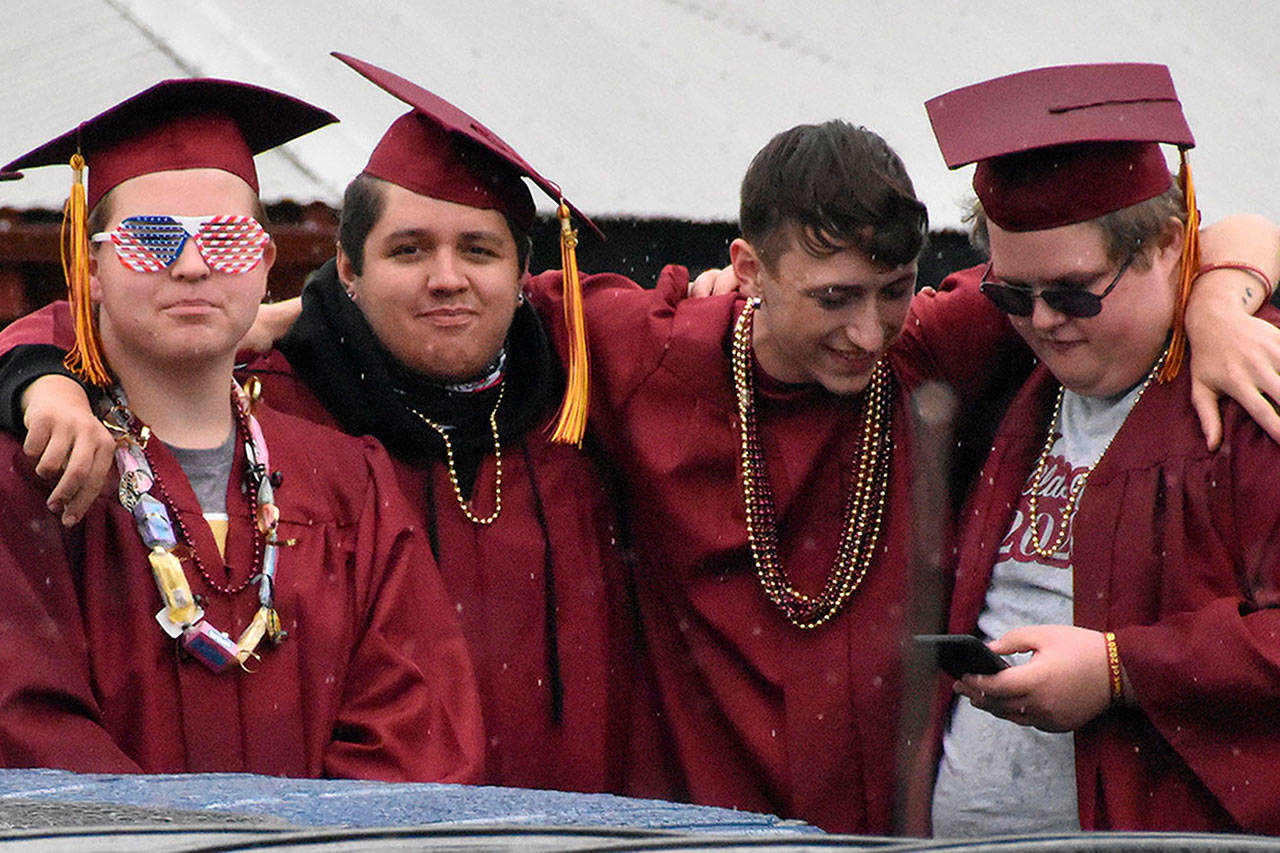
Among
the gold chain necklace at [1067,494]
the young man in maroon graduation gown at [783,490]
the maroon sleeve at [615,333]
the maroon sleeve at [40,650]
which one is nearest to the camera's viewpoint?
the maroon sleeve at [40,650]

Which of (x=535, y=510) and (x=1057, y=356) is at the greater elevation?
(x=1057, y=356)

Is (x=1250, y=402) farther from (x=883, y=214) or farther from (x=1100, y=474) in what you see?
(x=883, y=214)

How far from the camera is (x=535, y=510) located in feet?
10.9

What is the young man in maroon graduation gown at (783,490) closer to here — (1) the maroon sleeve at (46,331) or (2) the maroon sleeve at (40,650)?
(1) the maroon sleeve at (46,331)

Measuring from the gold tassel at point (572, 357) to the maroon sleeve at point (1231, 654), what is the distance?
3.65 ft

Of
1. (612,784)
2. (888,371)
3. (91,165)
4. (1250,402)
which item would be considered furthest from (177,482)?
(1250,402)

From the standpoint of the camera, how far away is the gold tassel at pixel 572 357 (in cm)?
325

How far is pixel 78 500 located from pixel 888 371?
1.56 meters

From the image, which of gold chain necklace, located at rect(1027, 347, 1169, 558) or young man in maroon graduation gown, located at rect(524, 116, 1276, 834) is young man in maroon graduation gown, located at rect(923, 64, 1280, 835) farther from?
young man in maroon graduation gown, located at rect(524, 116, 1276, 834)

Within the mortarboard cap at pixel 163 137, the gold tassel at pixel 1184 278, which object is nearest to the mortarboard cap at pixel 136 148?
the mortarboard cap at pixel 163 137

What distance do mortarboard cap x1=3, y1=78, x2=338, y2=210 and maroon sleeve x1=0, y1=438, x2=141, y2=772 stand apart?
532 millimetres

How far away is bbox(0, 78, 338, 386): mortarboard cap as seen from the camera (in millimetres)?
2828

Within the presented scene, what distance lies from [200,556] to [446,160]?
97cm

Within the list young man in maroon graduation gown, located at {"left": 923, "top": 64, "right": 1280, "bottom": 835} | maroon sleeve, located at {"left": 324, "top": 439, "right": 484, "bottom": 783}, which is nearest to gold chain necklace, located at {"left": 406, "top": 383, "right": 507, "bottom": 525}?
maroon sleeve, located at {"left": 324, "top": 439, "right": 484, "bottom": 783}
